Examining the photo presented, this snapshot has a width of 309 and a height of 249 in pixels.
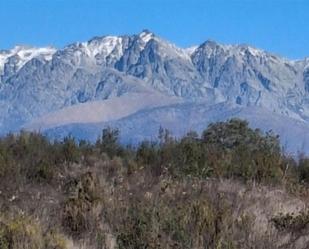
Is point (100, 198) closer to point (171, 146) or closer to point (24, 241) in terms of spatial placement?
point (24, 241)

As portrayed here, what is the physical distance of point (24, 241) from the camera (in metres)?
8.71

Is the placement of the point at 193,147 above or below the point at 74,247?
above

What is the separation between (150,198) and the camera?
11.6 m

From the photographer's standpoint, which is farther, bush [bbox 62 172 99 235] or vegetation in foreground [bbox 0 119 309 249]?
bush [bbox 62 172 99 235]

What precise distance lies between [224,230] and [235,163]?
6.41 meters

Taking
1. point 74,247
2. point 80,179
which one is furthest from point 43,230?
point 80,179

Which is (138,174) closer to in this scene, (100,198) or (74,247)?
(100,198)

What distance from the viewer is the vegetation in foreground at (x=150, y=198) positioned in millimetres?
9234

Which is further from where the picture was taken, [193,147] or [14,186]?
[193,147]

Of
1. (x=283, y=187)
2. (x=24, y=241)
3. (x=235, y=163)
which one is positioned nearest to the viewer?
(x=24, y=241)

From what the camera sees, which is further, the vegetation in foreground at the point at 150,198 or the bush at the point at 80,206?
the bush at the point at 80,206

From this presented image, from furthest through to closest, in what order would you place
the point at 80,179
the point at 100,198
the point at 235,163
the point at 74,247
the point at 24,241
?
1. the point at 235,163
2. the point at 80,179
3. the point at 100,198
4. the point at 74,247
5. the point at 24,241

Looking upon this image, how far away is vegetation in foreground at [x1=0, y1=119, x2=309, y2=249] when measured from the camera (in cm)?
923

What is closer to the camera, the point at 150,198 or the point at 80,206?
the point at 80,206
